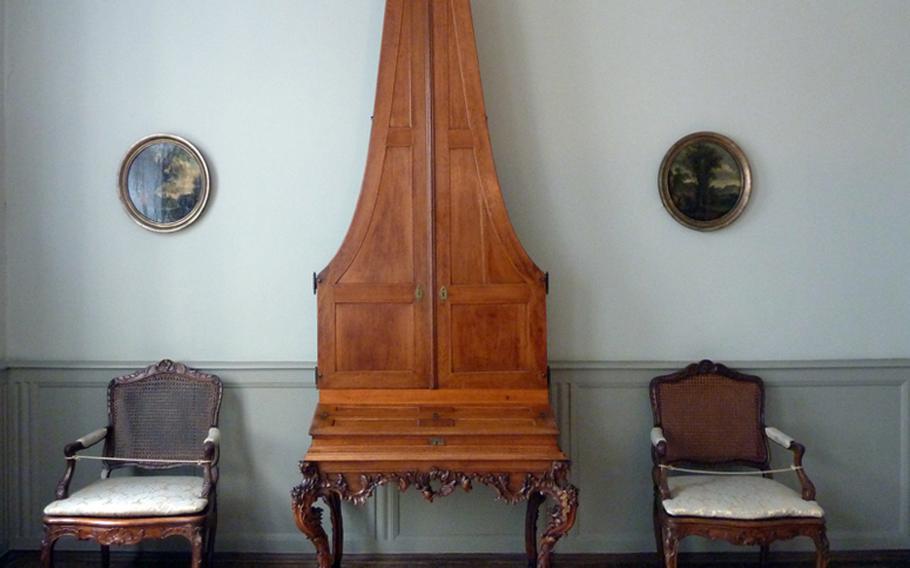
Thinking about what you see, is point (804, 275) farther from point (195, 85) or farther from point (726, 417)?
point (195, 85)

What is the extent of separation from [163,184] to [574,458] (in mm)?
2604

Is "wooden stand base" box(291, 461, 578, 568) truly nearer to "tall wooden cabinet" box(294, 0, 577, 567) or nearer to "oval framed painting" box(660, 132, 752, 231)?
"tall wooden cabinet" box(294, 0, 577, 567)

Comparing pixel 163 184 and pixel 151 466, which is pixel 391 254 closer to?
pixel 163 184

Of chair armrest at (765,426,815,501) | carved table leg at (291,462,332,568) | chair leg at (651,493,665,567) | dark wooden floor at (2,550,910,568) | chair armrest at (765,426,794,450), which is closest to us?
carved table leg at (291,462,332,568)

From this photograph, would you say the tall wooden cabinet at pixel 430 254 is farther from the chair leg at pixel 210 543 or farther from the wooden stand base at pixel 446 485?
the chair leg at pixel 210 543

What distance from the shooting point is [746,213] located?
11.8 ft

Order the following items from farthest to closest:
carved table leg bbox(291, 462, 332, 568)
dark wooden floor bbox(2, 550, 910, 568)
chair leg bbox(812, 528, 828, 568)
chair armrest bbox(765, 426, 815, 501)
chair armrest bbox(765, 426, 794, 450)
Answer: dark wooden floor bbox(2, 550, 910, 568), chair armrest bbox(765, 426, 794, 450), chair armrest bbox(765, 426, 815, 501), chair leg bbox(812, 528, 828, 568), carved table leg bbox(291, 462, 332, 568)

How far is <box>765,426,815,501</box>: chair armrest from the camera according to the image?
121 inches

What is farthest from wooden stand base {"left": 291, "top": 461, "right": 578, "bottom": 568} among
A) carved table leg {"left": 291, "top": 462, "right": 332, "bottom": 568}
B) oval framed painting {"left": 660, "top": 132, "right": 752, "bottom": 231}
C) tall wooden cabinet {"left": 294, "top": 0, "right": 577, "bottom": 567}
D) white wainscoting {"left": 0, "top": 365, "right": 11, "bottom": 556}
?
white wainscoting {"left": 0, "top": 365, "right": 11, "bottom": 556}

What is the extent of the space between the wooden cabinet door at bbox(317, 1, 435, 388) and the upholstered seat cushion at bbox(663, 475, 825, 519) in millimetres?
1251

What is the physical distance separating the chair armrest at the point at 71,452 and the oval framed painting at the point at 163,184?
1069 millimetres

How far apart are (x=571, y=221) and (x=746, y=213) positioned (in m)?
0.92

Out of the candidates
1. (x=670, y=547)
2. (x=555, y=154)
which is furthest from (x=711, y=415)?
(x=555, y=154)

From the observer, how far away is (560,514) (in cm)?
277
